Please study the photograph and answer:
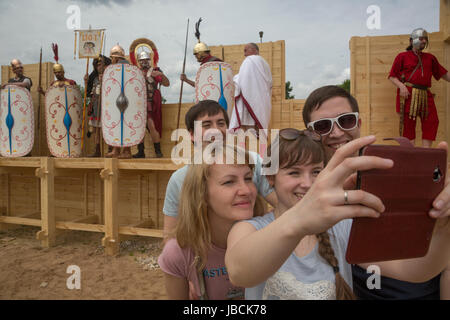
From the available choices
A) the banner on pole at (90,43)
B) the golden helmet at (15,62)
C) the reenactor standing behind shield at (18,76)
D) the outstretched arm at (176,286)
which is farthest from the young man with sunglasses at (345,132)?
the golden helmet at (15,62)

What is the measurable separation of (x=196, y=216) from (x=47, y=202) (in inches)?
142

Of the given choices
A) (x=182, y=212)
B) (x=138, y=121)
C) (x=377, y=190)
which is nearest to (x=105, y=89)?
(x=138, y=121)

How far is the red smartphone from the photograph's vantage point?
1.34 feet

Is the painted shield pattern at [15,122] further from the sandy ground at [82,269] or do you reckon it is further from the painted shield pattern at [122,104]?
the painted shield pattern at [122,104]

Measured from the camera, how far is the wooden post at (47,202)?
3.60 metres

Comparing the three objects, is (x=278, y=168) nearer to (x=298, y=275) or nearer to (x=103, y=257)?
(x=298, y=275)

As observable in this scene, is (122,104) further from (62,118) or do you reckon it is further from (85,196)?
→ (85,196)

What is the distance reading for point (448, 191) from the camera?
0.46 m

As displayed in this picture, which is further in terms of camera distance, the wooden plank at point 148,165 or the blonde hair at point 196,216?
the wooden plank at point 148,165

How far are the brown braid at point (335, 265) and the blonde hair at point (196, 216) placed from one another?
0.98 ft

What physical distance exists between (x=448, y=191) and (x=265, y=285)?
0.43m

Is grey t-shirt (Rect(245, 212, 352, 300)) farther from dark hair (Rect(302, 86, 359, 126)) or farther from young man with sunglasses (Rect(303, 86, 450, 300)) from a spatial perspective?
dark hair (Rect(302, 86, 359, 126))

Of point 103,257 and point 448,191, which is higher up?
point 448,191
